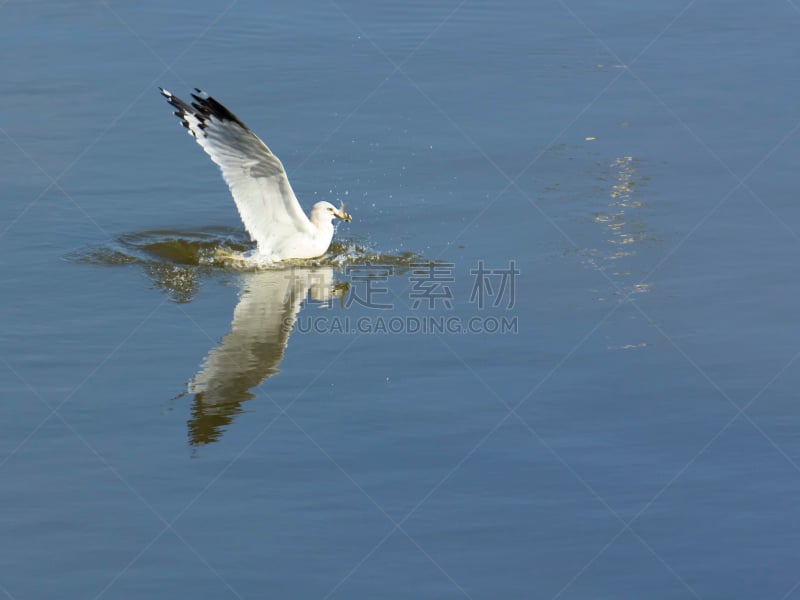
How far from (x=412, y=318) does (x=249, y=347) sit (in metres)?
1.33

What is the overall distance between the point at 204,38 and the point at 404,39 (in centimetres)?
260

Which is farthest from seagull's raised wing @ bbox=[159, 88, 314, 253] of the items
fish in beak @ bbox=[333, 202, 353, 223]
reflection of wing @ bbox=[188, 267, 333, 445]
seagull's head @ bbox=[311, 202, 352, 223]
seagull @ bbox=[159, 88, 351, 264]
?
reflection of wing @ bbox=[188, 267, 333, 445]

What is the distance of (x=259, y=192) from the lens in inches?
497

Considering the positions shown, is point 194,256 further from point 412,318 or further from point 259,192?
point 412,318

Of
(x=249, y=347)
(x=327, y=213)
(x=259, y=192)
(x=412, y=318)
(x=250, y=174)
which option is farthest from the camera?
(x=327, y=213)

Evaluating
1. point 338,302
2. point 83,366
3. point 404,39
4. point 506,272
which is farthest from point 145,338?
point 404,39

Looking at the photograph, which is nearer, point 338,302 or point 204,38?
point 338,302

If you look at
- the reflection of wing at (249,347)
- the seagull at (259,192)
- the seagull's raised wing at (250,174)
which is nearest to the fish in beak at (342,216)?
the seagull at (259,192)

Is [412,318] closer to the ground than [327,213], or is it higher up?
closer to the ground

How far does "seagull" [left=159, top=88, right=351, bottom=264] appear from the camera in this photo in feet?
40.3

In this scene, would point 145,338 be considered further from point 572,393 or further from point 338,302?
point 572,393

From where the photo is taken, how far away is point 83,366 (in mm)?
10078

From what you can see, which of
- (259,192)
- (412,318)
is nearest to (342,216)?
(259,192)

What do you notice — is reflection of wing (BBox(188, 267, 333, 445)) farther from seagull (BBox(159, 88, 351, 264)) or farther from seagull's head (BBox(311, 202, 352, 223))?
seagull's head (BBox(311, 202, 352, 223))
